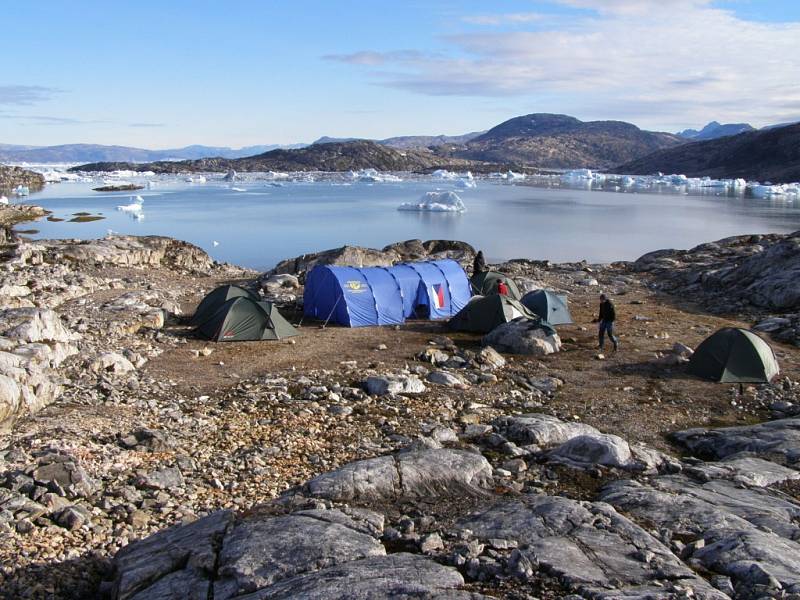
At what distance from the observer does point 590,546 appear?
5918 millimetres

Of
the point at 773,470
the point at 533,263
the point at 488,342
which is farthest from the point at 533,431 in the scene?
the point at 533,263

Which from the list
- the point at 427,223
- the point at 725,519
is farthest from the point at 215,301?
the point at 427,223

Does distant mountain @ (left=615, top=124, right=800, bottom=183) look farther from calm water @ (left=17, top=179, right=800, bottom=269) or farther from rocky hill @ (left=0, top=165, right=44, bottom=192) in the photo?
rocky hill @ (left=0, top=165, right=44, bottom=192)

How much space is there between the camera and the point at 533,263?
107 feet

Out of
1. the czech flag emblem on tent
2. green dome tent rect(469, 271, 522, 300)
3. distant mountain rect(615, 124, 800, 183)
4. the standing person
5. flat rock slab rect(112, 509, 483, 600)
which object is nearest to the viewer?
flat rock slab rect(112, 509, 483, 600)

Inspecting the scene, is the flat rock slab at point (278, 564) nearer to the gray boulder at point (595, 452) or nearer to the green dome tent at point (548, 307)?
the gray boulder at point (595, 452)

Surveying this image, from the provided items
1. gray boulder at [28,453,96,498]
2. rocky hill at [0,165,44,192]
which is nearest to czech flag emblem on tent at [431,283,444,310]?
gray boulder at [28,453,96,498]

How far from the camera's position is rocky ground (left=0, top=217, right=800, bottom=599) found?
5594 millimetres

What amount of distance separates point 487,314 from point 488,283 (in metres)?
4.30

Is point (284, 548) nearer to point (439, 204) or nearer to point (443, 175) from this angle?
point (439, 204)

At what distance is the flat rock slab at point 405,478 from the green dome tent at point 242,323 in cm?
896

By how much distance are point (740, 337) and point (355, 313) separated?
31.0ft

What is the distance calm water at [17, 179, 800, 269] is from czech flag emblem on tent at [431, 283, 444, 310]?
63.3 feet

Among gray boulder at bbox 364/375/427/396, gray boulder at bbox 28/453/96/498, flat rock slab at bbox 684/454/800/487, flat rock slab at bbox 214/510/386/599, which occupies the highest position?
flat rock slab at bbox 214/510/386/599
